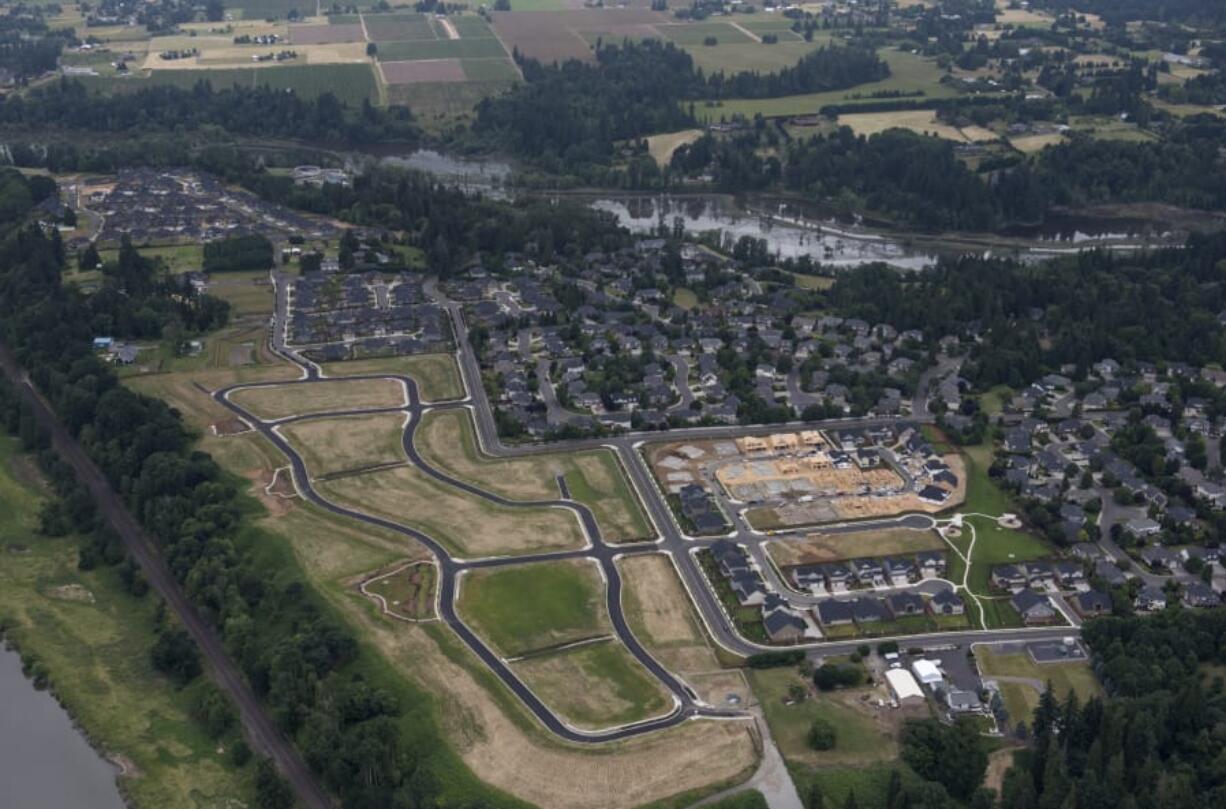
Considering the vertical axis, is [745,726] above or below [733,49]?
below

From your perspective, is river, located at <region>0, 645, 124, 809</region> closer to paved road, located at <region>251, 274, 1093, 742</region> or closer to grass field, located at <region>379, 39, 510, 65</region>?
paved road, located at <region>251, 274, 1093, 742</region>

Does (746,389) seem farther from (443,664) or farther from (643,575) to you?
(443,664)

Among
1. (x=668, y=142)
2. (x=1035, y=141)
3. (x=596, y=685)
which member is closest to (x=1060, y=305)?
(x=1035, y=141)

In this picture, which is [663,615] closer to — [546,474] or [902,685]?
[902,685]

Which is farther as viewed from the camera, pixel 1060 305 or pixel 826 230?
pixel 826 230

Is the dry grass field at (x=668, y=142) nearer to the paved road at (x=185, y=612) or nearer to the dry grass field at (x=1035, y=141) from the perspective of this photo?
the dry grass field at (x=1035, y=141)

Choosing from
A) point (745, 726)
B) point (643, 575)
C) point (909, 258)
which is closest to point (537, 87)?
point (909, 258)
